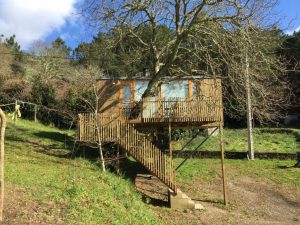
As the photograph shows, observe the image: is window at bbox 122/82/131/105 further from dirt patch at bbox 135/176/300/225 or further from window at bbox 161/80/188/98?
dirt patch at bbox 135/176/300/225

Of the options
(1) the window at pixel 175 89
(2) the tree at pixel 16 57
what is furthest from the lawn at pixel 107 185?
(2) the tree at pixel 16 57

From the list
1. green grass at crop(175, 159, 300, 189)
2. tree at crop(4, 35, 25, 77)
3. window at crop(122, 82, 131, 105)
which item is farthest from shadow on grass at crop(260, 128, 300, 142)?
tree at crop(4, 35, 25, 77)

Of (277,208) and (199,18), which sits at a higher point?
(199,18)

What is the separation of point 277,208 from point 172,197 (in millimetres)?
5250

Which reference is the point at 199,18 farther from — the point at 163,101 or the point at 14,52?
the point at 14,52

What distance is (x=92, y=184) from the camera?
16.4m

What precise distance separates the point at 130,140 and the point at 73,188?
6.66m

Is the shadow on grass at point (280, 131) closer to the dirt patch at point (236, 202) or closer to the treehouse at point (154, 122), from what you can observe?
the dirt patch at point (236, 202)

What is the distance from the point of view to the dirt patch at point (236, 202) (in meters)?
18.2

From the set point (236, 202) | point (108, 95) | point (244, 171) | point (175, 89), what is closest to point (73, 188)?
point (236, 202)

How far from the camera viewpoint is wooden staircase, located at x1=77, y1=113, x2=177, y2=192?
65.0ft

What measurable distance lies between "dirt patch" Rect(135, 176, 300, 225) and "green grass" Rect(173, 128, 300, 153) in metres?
8.03

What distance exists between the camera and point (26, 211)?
11.6m

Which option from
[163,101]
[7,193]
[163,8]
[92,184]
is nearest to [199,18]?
[163,8]
